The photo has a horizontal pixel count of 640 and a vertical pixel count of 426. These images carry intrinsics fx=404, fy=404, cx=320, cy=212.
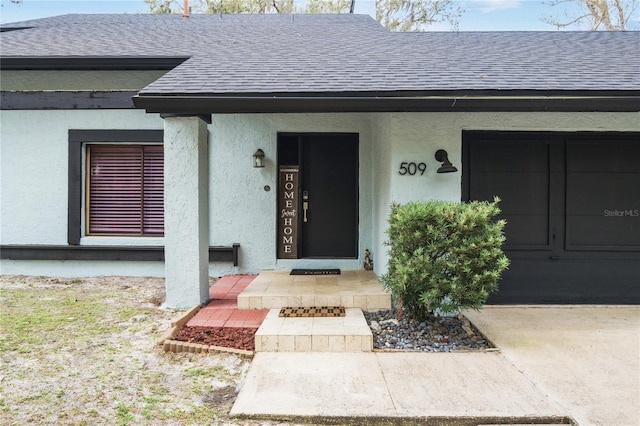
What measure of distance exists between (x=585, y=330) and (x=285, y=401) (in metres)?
3.31

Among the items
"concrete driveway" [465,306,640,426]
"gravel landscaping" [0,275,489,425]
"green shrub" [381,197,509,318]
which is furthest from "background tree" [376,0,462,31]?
"gravel landscaping" [0,275,489,425]

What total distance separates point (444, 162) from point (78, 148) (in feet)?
18.9

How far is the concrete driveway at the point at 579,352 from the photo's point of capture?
2.72 m

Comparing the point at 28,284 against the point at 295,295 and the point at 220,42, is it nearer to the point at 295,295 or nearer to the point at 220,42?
the point at 295,295

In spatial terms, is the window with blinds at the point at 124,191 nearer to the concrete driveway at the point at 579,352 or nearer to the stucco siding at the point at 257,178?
the stucco siding at the point at 257,178

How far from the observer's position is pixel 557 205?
16.6 feet

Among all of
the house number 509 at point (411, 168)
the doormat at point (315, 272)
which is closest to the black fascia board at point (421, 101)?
the house number 509 at point (411, 168)

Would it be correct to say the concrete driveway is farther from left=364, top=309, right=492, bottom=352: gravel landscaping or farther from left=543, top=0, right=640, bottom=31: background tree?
left=543, top=0, right=640, bottom=31: background tree

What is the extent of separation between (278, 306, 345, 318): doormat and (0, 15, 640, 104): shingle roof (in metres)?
2.39

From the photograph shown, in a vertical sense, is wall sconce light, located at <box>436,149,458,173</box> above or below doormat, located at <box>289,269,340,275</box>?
above

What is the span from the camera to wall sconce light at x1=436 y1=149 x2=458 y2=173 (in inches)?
179

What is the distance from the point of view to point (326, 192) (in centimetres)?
670

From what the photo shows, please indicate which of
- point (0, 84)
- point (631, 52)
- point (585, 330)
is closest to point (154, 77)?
point (0, 84)

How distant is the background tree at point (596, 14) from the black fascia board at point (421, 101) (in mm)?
15218
